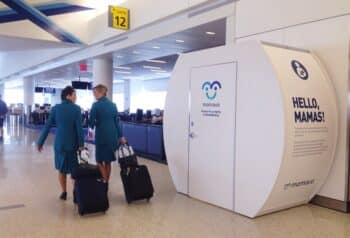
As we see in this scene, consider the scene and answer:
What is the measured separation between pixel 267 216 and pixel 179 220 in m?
1.07

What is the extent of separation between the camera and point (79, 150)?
480 centimetres

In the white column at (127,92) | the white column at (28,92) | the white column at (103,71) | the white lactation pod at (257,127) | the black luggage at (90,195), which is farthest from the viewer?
the white column at (127,92)

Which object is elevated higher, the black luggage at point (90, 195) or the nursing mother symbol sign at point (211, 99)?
the nursing mother symbol sign at point (211, 99)

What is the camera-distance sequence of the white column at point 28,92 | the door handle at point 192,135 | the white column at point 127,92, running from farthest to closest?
the white column at point 127,92 → the white column at point 28,92 → the door handle at point 192,135

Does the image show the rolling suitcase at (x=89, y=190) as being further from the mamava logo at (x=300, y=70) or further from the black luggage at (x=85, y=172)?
the mamava logo at (x=300, y=70)

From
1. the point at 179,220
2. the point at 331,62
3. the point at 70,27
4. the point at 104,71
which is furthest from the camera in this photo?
the point at 104,71

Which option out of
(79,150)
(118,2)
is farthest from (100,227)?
(118,2)

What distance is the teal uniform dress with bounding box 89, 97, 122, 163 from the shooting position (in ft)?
17.3

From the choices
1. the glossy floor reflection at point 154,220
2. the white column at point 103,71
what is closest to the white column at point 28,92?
the white column at point 103,71

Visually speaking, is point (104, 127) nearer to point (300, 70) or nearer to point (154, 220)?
point (154, 220)

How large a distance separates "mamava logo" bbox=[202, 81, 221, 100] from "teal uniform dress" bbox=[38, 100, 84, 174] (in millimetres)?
1728

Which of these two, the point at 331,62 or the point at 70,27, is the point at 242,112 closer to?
the point at 331,62

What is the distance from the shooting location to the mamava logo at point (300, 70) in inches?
175

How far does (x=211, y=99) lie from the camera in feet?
16.1
